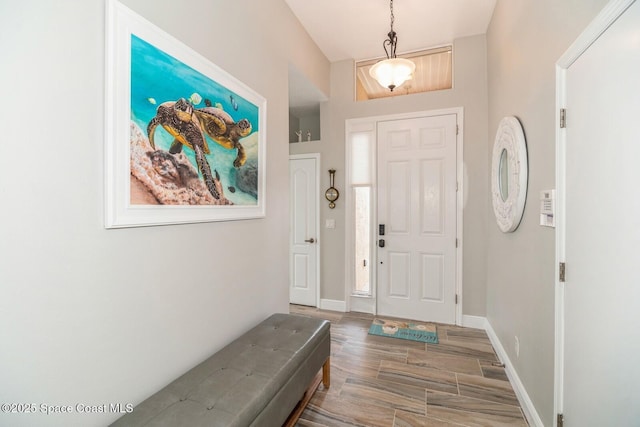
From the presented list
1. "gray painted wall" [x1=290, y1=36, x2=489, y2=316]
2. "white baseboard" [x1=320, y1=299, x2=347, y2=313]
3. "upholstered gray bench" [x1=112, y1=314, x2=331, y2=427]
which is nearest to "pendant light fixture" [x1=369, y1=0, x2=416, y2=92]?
"gray painted wall" [x1=290, y1=36, x2=489, y2=316]

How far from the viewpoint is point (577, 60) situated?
1.32 meters

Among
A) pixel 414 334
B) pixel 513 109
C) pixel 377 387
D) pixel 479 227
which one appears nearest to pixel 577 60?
pixel 513 109

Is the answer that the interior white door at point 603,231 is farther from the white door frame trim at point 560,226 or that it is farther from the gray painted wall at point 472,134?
the gray painted wall at point 472,134

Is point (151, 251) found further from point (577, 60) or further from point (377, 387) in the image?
point (577, 60)

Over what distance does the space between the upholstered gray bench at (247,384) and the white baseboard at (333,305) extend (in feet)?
5.59

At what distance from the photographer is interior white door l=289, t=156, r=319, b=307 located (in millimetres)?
3881

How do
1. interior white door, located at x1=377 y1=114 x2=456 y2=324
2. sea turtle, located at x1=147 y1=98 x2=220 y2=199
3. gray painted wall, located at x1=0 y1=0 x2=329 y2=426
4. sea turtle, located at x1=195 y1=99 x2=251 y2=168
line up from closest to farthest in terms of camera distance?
1. gray painted wall, located at x1=0 y1=0 x2=329 y2=426
2. sea turtle, located at x1=147 y1=98 x2=220 y2=199
3. sea turtle, located at x1=195 y1=99 x2=251 y2=168
4. interior white door, located at x1=377 y1=114 x2=456 y2=324

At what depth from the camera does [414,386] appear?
2.19 m

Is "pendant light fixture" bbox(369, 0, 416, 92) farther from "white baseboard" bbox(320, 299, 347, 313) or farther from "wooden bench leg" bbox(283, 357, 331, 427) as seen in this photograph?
"white baseboard" bbox(320, 299, 347, 313)

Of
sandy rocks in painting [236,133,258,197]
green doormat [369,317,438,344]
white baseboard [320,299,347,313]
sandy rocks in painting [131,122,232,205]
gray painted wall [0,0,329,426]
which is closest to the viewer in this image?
gray painted wall [0,0,329,426]

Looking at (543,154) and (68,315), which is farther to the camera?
(543,154)

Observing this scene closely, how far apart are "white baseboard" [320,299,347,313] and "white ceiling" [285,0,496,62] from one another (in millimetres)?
3229

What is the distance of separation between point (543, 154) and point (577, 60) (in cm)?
52

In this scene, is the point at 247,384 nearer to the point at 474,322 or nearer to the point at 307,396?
the point at 307,396
